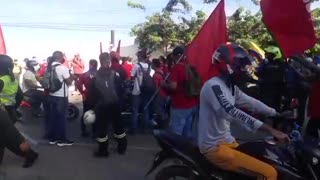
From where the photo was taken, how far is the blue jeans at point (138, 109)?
1030 centimetres

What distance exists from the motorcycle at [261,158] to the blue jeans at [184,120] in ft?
7.78

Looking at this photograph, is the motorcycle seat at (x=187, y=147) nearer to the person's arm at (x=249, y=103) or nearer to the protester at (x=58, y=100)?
the person's arm at (x=249, y=103)

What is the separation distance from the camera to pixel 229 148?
457 centimetres

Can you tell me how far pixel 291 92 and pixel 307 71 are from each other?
3.31m

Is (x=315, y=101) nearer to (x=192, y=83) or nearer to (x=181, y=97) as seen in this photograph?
(x=192, y=83)

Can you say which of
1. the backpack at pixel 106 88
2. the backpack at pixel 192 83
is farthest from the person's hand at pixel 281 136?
the backpack at pixel 106 88

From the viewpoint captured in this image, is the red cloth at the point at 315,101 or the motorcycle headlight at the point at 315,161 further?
the red cloth at the point at 315,101

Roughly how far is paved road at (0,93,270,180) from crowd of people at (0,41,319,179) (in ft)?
0.75

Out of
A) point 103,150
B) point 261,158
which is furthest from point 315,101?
point 103,150

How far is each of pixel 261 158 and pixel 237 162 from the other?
205 millimetres

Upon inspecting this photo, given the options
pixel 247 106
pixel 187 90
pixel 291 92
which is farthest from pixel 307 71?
pixel 291 92

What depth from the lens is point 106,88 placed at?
780cm

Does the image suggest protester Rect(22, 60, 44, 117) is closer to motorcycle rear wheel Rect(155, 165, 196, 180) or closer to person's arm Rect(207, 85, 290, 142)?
motorcycle rear wheel Rect(155, 165, 196, 180)

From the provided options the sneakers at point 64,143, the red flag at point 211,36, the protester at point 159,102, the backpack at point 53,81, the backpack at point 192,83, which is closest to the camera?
the red flag at point 211,36
